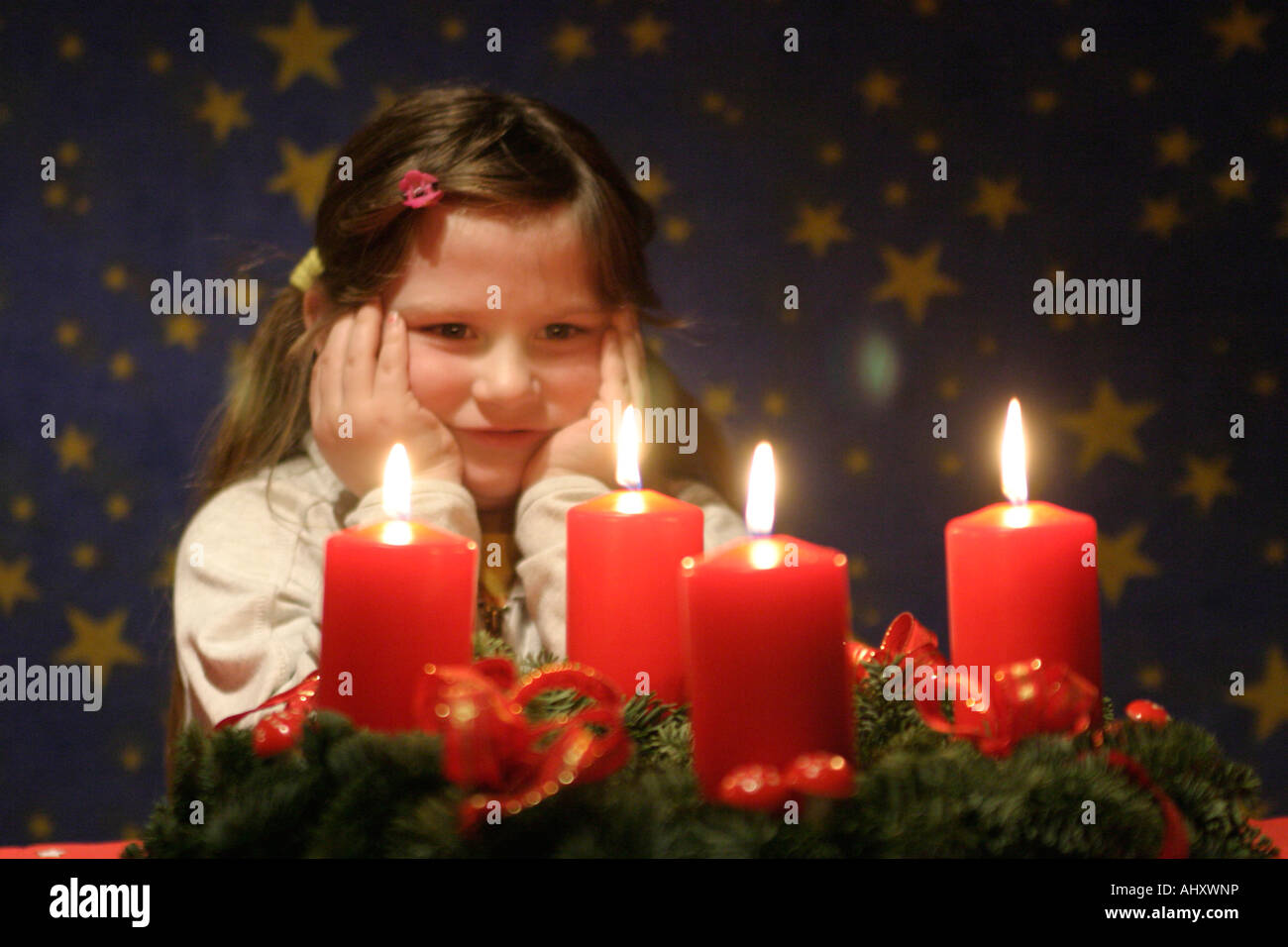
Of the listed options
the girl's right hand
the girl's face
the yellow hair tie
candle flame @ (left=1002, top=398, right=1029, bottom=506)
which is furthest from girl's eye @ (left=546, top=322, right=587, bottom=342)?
candle flame @ (left=1002, top=398, right=1029, bottom=506)

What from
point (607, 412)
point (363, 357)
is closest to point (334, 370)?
point (363, 357)

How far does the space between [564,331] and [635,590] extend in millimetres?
611

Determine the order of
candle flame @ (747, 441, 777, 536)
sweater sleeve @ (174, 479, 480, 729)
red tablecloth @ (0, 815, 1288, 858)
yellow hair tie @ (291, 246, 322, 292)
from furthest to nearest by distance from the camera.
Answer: yellow hair tie @ (291, 246, 322, 292) → sweater sleeve @ (174, 479, 480, 729) → red tablecloth @ (0, 815, 1288, 858) → candle flame @ (747, 441, 777, 536)

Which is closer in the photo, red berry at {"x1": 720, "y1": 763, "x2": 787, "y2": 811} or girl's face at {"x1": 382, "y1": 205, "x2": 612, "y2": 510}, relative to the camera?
red berry at {"x1": 720, "y1": 763, "x2": 787, "y2": 811}

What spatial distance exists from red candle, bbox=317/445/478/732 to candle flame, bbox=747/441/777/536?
6.4 inches

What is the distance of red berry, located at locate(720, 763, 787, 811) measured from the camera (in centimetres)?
53

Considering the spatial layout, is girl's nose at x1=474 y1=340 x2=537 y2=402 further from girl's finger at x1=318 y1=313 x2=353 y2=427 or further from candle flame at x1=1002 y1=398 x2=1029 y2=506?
candle flame at x1=1002 y1=398 x2=1029 y2=506

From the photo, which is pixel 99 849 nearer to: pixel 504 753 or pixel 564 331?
pixel 504 753

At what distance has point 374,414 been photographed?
48.2 inches

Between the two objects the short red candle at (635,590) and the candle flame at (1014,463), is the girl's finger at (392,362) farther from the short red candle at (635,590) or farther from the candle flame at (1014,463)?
the candle flame at (1014,463)

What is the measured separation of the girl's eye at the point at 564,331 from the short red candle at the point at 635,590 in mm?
564

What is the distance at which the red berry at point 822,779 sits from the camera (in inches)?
20.5

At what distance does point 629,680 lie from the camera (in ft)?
2.42

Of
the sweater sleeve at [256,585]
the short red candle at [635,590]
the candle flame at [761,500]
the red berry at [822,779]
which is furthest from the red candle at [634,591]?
the sweater sleeve at [256,585]
